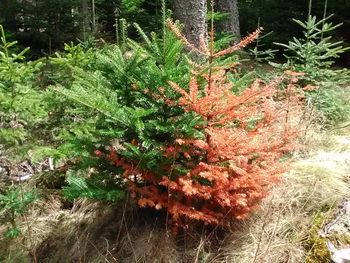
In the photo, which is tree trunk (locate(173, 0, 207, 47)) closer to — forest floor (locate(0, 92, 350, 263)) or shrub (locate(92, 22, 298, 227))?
shrub (locate(92, 22, 298, 227))

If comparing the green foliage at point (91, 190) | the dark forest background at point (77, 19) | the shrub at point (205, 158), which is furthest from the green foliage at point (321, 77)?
the green foliage at point (91, 190)

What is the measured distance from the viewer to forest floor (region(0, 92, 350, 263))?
3.23 meters

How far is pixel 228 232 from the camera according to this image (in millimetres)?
3473

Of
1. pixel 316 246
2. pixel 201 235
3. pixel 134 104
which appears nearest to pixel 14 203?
pixel 134 104

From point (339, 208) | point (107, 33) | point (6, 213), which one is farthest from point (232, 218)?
point (107, 33)

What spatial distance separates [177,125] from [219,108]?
352mm

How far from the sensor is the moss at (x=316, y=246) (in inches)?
121

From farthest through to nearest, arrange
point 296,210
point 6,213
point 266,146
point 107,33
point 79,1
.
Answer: point 107,33, point 79,1, point 6,213, point 296,210, point 266,146

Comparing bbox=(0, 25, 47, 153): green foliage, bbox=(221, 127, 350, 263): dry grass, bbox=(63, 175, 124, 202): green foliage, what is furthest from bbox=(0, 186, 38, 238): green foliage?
bbox=(221, 127, 350, 263): dry grass

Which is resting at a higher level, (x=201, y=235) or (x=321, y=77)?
(x=321, y=77)

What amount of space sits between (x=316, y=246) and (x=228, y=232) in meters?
0.71

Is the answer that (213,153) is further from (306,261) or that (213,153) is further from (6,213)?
(6,213)

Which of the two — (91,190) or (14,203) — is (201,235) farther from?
(14,203)

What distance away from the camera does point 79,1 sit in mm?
7941
